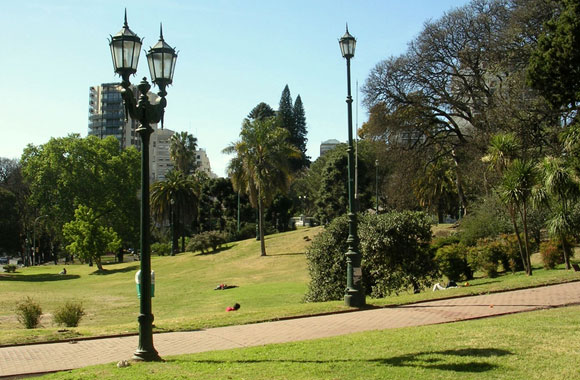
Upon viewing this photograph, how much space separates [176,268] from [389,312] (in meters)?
38.1

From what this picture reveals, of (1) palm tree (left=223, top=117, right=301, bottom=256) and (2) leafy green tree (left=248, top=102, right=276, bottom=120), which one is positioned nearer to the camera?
(1) palm tree (left=223, top=117, right=301, bottom=256)

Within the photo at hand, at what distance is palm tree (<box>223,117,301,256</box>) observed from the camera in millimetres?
47219

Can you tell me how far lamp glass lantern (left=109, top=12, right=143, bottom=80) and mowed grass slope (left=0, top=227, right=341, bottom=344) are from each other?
584 cm

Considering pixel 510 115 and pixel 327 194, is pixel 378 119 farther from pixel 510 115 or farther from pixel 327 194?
pixel 327 194

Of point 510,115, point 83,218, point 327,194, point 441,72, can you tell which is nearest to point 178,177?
point 83,218

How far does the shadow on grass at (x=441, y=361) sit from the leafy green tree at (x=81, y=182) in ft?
210

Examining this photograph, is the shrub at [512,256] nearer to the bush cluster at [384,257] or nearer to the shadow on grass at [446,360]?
the bush cluster at [384,257]

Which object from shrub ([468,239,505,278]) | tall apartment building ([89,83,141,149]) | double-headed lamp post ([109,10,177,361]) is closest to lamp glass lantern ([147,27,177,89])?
double-headed lamp post ([109,10,177,361])

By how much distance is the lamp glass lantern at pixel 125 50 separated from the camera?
26.0 ft

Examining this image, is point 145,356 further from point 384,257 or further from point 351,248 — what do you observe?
point 384,257

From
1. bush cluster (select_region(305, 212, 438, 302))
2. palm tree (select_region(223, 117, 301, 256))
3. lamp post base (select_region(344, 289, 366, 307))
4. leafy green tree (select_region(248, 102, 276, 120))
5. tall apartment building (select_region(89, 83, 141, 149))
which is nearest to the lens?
lamp post base (select_region(344, 289, 366, 307))

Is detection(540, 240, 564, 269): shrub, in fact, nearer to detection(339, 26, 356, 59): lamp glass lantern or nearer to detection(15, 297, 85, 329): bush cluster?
detection(339, 26, 356, 59): lamp glass lantern

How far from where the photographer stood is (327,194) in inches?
2504

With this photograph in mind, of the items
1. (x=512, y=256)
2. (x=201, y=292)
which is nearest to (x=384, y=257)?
(x=512, y=256)
